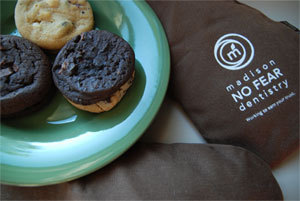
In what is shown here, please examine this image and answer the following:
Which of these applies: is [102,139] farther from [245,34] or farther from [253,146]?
[245,34]

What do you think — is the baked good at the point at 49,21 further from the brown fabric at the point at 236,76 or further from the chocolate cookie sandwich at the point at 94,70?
the brown fabric at the point at 236,76

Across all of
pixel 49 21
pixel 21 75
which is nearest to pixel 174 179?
pixel 21 75

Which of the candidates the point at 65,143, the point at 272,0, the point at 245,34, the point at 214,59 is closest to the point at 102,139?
the point at 65,143

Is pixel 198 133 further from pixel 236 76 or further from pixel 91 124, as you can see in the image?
pixel 91 124

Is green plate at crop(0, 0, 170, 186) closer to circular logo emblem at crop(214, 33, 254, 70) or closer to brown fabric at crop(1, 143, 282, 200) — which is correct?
brown fabric at crop(1, 143, 282, 200)

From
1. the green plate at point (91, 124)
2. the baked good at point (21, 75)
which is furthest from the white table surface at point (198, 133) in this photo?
the baked good at point (21, 75)

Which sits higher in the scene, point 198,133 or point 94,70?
point 94,70

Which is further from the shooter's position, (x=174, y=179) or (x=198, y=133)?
(x=198, y=133)

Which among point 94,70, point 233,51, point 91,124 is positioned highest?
point 233,51
